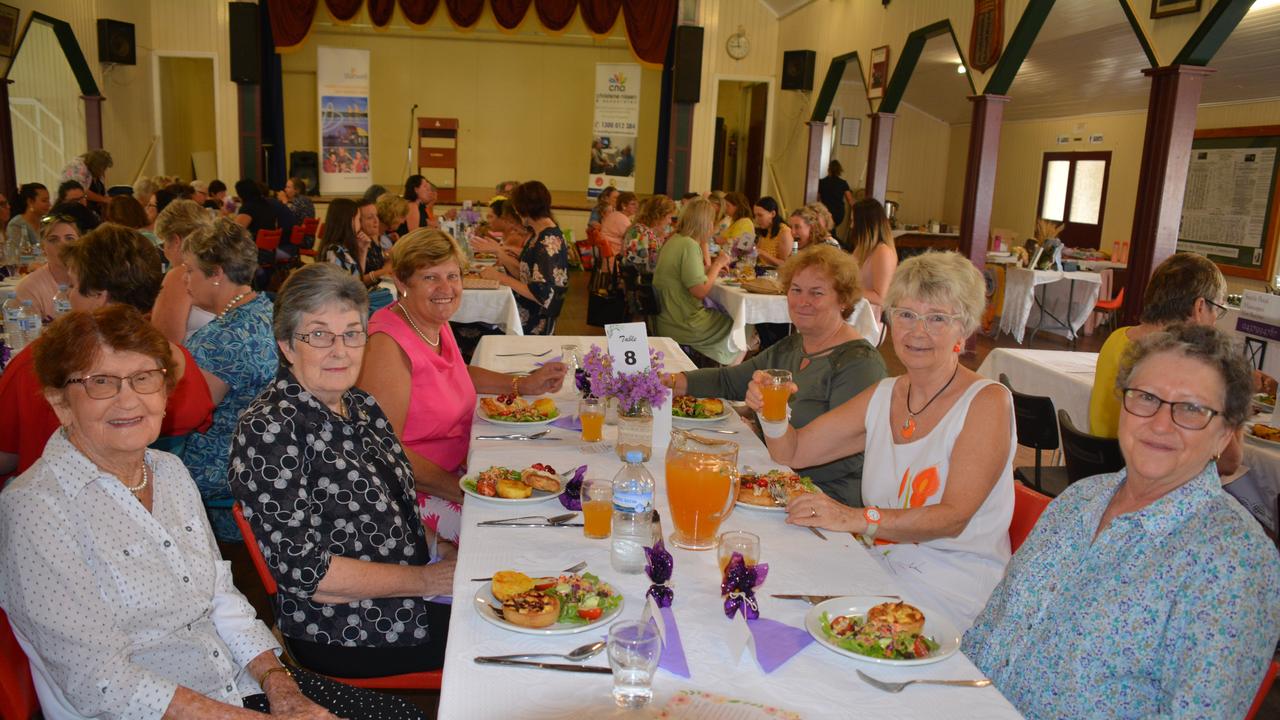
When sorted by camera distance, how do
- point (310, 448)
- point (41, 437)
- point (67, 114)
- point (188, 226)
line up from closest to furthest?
point (310, 448) → point (41, 437) → point (188, 226) → point (67, 114)

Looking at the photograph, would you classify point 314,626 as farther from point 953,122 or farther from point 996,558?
point 953,122

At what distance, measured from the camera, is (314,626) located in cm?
197

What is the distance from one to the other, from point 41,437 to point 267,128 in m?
12.5

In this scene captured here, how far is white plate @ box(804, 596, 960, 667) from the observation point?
148 cm

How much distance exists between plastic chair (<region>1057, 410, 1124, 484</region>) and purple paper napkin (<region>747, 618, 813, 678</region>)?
197cm

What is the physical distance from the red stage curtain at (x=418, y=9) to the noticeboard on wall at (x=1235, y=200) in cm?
1013

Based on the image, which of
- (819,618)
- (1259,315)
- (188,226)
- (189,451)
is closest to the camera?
(819,618)

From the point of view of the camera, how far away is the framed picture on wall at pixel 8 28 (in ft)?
32.3

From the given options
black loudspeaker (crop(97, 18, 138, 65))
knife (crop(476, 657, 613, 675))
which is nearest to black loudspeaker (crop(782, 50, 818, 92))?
black loudspeaker (crop(97, 18, 138, 65))

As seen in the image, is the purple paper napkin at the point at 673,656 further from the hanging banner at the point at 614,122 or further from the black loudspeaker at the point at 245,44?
the hanging banner at the point at 614,122

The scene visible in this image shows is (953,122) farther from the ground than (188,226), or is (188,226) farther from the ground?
(953,122)

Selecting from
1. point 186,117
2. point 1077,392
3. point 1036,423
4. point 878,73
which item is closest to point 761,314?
point 1077,392

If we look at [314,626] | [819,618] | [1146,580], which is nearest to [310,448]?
[314,626]

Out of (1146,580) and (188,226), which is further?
(188,226)
